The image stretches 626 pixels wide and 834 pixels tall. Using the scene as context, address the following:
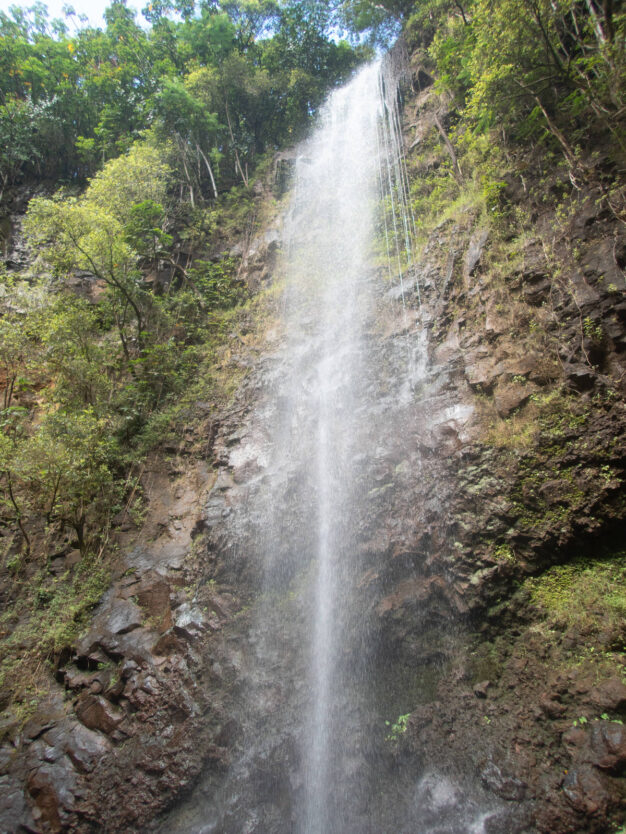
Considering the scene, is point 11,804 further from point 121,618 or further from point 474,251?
point 474,251

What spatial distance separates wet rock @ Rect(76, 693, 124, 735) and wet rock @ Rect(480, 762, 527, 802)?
4.59 m

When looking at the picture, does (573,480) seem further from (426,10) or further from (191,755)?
(426,10)

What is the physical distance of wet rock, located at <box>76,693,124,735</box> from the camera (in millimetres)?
5469

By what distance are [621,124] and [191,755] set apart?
33.4ft

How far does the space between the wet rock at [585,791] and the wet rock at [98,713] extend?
5.29 m

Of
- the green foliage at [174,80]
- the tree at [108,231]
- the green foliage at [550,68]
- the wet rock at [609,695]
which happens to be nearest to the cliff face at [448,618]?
the wet rock at [609,695]

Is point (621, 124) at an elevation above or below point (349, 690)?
above

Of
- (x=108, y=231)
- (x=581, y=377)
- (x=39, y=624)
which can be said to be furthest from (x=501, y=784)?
(x=108, y=231)

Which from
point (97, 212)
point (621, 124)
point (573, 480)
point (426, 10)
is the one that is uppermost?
point (426, 10)

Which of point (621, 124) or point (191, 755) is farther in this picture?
point (621, 124)

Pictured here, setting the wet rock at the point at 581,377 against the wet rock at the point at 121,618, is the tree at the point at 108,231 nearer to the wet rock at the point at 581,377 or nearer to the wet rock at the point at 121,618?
the wet rock at the point at 121,618

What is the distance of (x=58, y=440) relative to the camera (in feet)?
23.5

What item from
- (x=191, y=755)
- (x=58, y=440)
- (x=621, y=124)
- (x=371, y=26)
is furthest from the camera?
(x=371, y=26)

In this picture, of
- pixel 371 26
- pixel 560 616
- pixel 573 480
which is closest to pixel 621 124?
pixel 573 480
